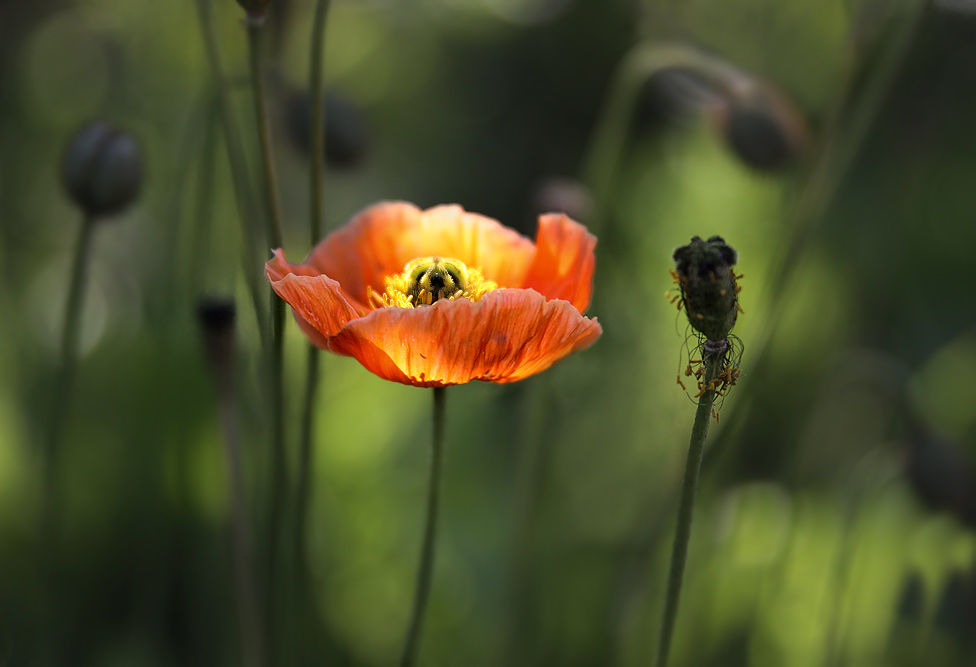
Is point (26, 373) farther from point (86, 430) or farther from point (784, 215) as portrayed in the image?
point (784, 215)

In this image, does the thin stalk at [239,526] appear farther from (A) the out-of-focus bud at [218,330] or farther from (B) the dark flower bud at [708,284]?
(B) the dark flower bud at [708,284]

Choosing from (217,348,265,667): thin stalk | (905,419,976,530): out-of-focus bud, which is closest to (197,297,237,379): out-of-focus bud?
(217,348,265,667): thin stalk

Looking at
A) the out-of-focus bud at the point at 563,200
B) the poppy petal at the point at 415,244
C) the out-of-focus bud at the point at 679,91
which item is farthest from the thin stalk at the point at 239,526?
the out-of-focus bud at the point at 679,91

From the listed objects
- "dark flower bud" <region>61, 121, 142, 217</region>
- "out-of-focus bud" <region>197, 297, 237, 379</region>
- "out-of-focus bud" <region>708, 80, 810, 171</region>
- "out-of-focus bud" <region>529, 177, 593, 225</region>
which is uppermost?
"out-of-focus bud" <region>708, 80, 810, 171</region>

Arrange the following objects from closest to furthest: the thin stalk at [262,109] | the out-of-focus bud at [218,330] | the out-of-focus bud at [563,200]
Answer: the thin stalk at [262,109] < the out-of-focus bud at [218,330] < the out-of-focus bud at [563,200]

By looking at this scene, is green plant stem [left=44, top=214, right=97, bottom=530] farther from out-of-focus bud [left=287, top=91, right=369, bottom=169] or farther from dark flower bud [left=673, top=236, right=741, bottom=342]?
dark flower bud [left=673, top=236, right=741, bottom=342]

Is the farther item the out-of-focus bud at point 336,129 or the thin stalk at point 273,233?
the out-of-focus bud at point 336,129
